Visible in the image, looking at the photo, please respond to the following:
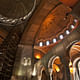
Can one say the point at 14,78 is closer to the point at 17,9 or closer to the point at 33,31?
the point at 33,31

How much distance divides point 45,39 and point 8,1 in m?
10.5

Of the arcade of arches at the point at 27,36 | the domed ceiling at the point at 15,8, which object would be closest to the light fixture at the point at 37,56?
the arcade of arches at the point at 27,36

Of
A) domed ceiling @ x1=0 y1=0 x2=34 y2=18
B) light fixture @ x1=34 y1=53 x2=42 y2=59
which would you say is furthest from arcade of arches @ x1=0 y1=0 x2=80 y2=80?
light fixture @ x1=34 y1=53 x2=42 y2=59

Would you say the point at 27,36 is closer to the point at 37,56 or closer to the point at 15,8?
the point at 15,8

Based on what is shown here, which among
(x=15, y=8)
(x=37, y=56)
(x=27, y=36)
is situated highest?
(x=15, y=8)

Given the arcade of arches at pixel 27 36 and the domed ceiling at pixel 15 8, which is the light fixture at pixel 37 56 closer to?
the arcade of arches at pixel 27 36

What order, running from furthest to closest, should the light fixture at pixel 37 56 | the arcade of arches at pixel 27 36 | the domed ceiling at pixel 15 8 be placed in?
1. the light fixture at pixel 37 56
2. the domed ceiling at pixel 15 8
3. the arcade of arches at pixel 27 36

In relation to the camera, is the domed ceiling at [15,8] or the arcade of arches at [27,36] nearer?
the arcade of arches at [27,36]

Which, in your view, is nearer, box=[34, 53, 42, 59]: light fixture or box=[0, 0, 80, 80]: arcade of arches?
box=[0, 0, 80, 80]: arcade of arches

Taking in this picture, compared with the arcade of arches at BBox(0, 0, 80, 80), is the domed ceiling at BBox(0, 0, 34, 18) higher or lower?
higher

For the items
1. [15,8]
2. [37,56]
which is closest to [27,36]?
[15,8]

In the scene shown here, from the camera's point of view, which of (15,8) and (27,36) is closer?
(27,36)

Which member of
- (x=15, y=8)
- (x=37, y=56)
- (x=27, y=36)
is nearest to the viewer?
(x=27, y=36)

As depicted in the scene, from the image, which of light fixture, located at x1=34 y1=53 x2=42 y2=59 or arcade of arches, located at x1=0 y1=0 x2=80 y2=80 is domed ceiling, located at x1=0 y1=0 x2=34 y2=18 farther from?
light fixture, located at x1=34 y1=53 x2=42 y2=59
